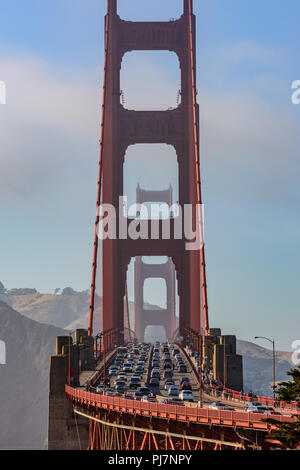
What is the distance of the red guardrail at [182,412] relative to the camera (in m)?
39.3

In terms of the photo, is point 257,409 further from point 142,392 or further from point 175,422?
point 142,392

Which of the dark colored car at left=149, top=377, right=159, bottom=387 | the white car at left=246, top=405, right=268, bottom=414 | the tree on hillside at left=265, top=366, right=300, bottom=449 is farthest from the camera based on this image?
the dark colored car at left=149, top=377, right=159, bottom=387

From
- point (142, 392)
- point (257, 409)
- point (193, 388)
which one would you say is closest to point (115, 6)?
point (193, 388)

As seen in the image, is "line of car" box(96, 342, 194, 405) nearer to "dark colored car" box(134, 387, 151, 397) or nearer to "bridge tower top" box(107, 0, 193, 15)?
"dark colored car" box(134, 387, 151, 397)

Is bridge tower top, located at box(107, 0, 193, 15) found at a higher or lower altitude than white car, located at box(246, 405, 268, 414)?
higher

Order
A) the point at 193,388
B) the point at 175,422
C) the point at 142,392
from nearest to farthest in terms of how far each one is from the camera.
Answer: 1. the point at 175,422
2. the point at 142,392
3. the point at 193,388

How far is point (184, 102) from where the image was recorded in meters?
113

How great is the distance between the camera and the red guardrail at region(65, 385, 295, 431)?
129ft

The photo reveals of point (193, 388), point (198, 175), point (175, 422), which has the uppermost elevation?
point (198, 175)

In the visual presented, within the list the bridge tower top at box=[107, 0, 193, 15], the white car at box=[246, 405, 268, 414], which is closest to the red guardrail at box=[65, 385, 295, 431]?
the white car at box=[246, 405, 268, 414]

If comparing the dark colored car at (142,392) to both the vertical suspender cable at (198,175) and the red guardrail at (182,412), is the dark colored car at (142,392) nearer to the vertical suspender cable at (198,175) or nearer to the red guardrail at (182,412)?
the red guardrail at (182,412)

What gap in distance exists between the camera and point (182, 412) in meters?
44.0
